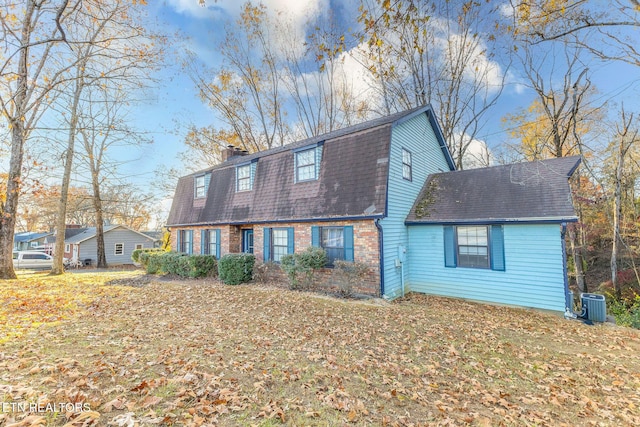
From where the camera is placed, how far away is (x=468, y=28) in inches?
702

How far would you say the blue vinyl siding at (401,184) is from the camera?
32.0 feet

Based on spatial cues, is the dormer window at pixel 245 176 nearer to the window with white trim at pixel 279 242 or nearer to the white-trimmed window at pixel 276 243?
the white-trimmed window at pixel 276 243

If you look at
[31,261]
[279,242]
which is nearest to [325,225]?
[279,242]

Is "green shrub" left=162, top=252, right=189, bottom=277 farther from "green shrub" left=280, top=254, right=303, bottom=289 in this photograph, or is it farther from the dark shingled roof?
the dark shingled roof

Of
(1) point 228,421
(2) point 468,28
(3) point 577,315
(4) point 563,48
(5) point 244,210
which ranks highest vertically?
(2) point 468,28

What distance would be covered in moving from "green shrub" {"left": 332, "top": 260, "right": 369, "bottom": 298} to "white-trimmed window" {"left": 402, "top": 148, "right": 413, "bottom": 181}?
408 cm

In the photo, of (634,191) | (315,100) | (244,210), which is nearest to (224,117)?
(315,100)

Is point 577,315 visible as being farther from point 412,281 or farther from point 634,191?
point 634,191

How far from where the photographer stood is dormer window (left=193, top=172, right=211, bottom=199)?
51.9 ft

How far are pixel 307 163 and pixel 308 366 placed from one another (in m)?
8.62

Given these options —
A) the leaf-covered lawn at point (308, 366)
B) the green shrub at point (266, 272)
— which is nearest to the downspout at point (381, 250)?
the leaf-covered lawn at point (308, 366)

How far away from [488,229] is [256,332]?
7.95 meters

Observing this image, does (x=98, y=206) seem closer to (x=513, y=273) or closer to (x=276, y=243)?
(x=276, y=243)

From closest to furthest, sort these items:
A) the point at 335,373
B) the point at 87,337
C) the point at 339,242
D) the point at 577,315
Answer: the point at 335,373 < the point at 87,337 < the point at 577,315 < the point at 339,242
